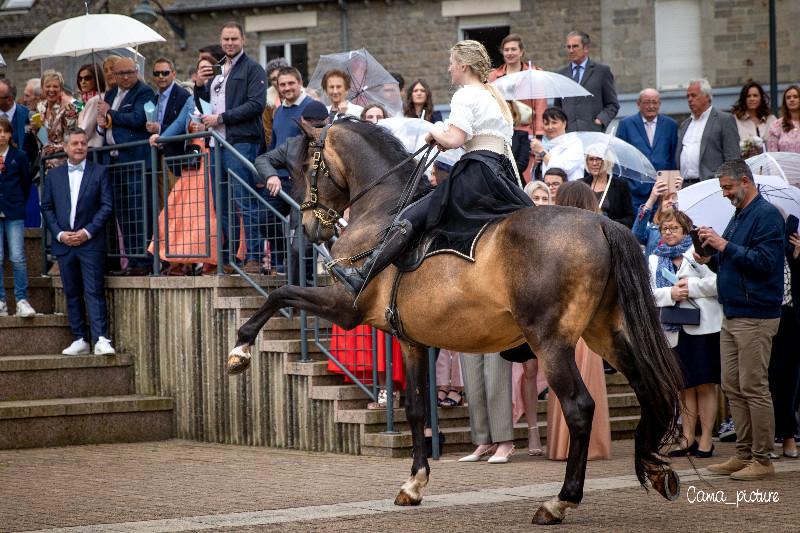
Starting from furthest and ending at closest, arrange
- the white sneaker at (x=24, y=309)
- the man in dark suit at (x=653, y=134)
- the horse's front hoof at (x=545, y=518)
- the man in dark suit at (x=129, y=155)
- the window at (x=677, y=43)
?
the window at (x=677, y=43) < the man in dark suit at (x=653, y=134) < the man in dark suit at (x=129, y=155) < the white sneaker at (x=24, y=309) < the horse's front hoof at (x=545, y=518)

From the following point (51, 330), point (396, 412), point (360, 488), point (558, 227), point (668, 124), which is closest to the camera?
point (558, 227)

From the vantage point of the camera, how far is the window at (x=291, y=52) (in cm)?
3125

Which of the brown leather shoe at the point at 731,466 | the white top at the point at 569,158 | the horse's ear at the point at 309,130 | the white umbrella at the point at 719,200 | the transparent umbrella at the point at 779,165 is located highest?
the horse's ear at the point at 309,130

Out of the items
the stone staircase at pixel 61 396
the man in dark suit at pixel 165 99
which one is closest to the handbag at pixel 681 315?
the stone staircase at pixel 61 396

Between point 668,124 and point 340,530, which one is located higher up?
point 668,124

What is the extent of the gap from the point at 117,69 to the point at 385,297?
690cm

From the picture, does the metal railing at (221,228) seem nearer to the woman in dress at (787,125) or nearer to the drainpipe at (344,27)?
the woman in dress at (787,125)

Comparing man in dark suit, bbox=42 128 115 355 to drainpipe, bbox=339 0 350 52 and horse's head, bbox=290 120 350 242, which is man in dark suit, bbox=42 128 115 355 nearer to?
horse's head, bbox=290 120 350 242

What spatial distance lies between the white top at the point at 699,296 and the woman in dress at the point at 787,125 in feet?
11.9

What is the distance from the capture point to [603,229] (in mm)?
8281

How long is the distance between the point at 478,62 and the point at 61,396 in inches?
267

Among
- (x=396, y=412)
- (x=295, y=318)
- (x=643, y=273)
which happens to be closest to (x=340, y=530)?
(x=643, y=273)

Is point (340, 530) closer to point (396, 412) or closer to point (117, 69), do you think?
point (396, 412)

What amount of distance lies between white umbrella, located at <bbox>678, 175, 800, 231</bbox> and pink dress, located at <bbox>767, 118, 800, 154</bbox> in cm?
342
